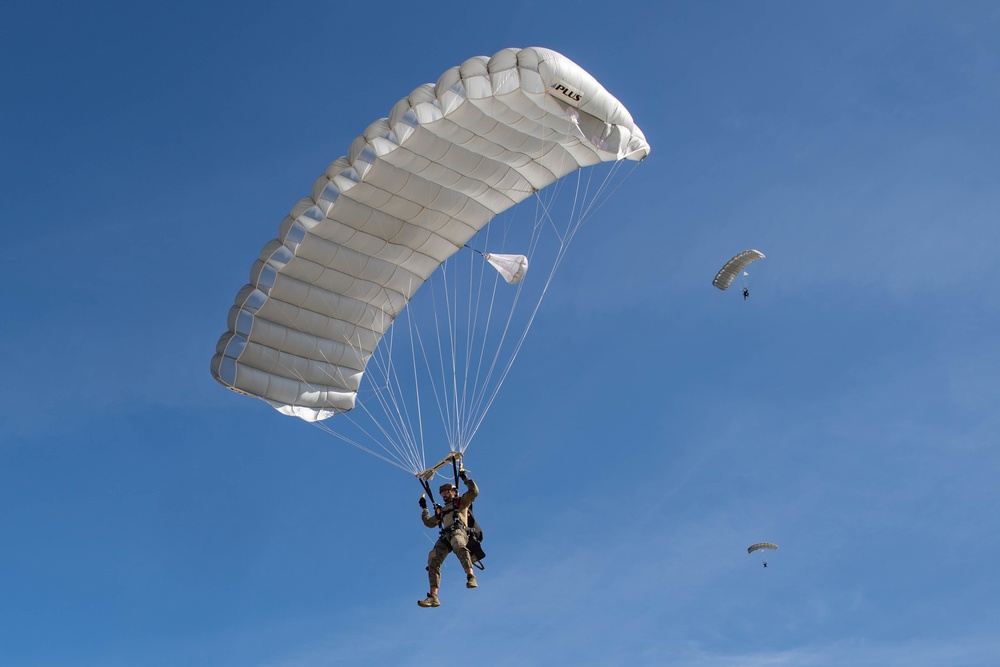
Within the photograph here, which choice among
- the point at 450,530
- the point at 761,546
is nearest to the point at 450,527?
the point at 450,530

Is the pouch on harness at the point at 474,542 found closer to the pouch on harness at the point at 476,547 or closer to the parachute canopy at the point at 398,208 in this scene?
the pouch on harness at the point at 476,547

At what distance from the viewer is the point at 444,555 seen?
55.3ft

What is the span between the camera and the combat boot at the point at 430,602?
637 inches

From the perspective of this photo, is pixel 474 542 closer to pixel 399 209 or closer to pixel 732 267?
pixel 399 209

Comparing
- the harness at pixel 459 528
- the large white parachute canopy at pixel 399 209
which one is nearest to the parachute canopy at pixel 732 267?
the large white parachute canopy at pixel 399 209

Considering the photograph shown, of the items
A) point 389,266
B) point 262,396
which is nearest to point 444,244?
point 389,266

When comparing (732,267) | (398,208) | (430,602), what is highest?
(732,267)

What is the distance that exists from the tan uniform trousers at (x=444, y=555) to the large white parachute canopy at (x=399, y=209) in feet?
5.57

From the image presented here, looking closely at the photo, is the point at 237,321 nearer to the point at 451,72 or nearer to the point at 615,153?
the point at 451,72

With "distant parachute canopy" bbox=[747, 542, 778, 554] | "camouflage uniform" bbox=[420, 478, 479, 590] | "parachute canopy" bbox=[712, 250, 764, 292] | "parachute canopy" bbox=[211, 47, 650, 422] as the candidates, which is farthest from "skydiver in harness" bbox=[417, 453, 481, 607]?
"distant parachute canopy" bbox=[747, 542, 778, 554]

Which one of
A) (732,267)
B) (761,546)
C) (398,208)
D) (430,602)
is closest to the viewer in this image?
(430,602)

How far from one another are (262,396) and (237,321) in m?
1.42

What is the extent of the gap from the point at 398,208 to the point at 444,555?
19.4ft

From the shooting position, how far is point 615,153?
1794cm
